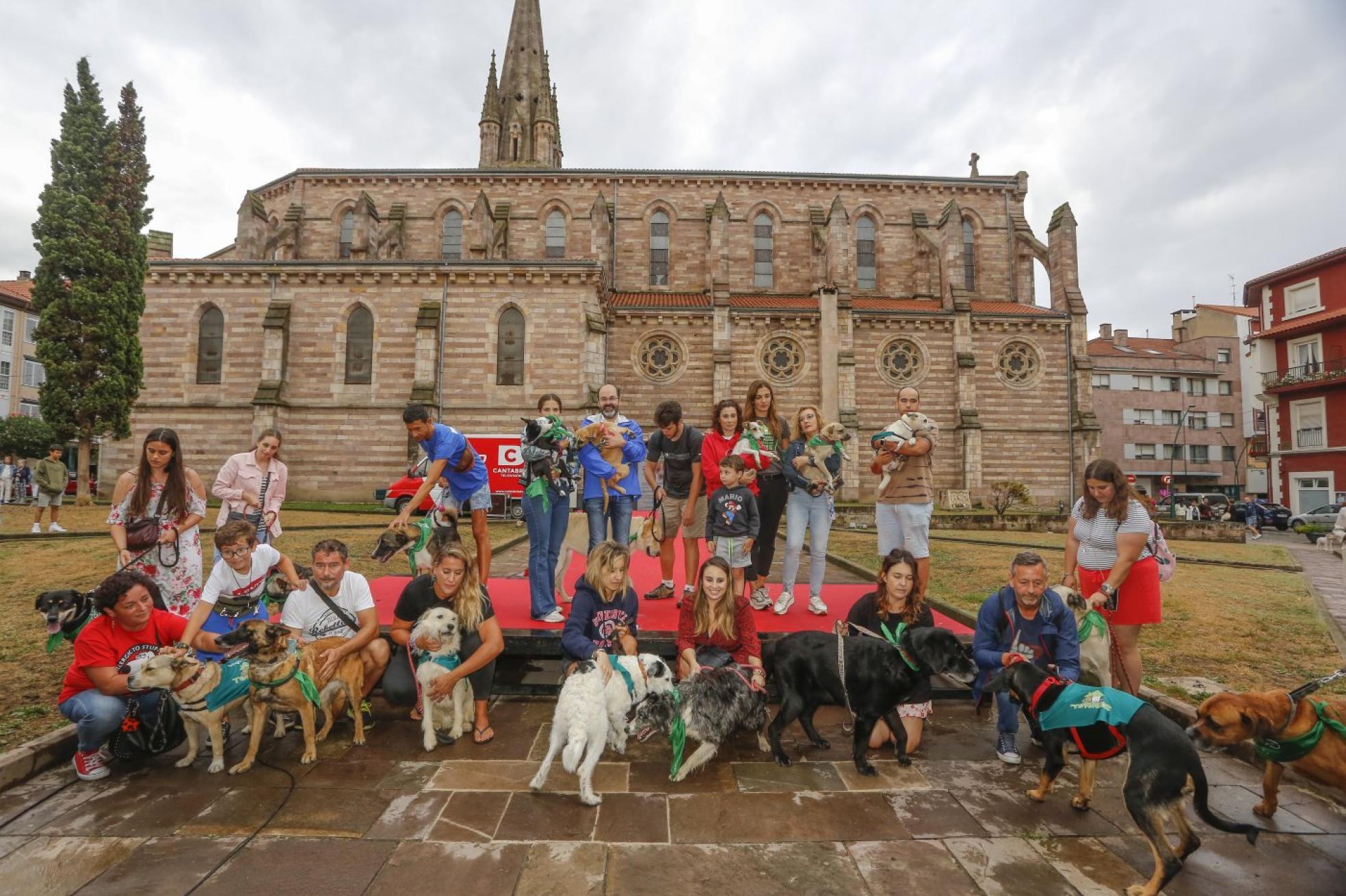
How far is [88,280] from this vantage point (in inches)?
728

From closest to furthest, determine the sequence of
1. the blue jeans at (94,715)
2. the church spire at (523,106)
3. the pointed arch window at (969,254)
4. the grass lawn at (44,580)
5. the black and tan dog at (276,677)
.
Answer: the blue jeans at (94,715) → the black and tan dog at (276,677) → the grass lawn at (44,580) → the pointed arch window at (969,254) → the church spire at (523,106)

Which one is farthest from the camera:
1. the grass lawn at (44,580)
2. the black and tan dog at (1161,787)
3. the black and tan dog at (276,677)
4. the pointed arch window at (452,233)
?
the pointed arch window at (452,233)

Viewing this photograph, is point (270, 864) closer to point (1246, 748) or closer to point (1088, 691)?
point (1088, 691)

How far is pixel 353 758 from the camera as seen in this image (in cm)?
371

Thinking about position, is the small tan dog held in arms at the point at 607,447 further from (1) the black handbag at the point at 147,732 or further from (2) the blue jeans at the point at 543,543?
(1) the black handbag at the point at 147,732

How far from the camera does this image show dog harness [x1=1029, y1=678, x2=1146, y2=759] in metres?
2.89

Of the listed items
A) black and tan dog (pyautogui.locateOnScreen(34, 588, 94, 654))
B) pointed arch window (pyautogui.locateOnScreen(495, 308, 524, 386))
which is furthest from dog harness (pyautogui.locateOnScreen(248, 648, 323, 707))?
pointed arch window (pyautogui.locateOnScreen(495, 308, 524, 386))

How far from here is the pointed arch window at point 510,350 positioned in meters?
20.3

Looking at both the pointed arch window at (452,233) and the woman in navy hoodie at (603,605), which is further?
the pointed arch window at (452,233)

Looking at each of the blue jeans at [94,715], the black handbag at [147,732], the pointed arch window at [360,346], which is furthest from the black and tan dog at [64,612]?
the pointed arch window at [360,346]

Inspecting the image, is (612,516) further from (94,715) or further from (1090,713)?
(1090,713)

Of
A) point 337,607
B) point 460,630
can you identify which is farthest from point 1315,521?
point 337,607

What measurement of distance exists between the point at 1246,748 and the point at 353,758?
5654mm

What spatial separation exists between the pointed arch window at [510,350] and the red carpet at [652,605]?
13167mm
